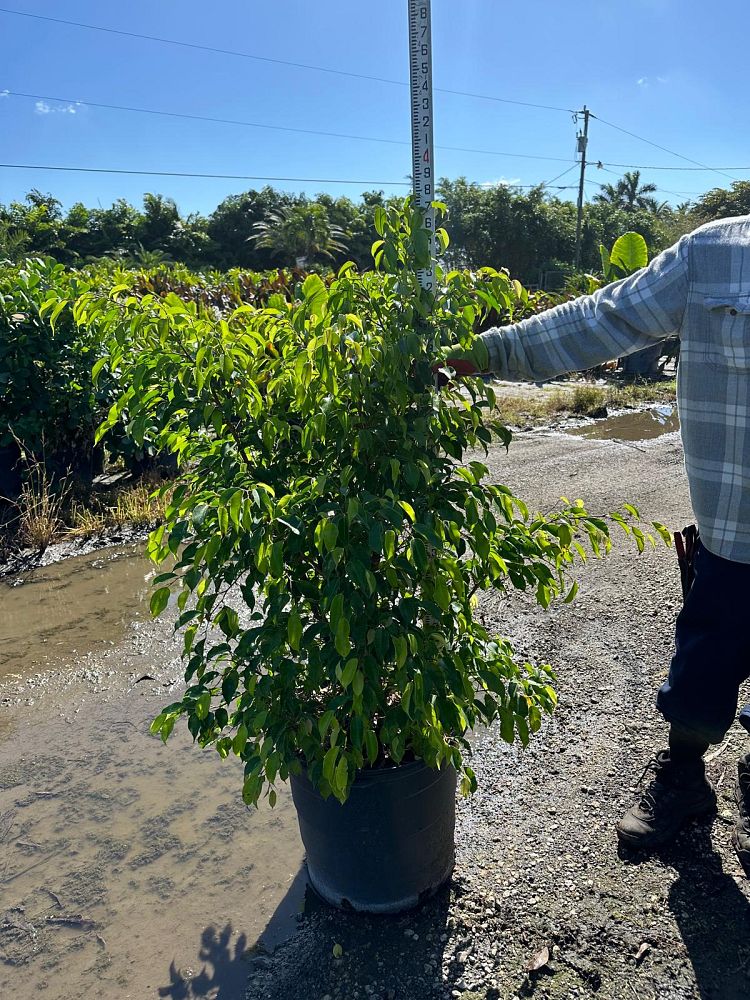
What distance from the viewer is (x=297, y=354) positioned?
1.70 metres

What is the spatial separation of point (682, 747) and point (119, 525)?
462 centimetres

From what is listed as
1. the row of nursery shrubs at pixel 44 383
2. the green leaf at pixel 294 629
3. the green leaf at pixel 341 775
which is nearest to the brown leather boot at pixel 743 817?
the green leaf at pixel 341 775

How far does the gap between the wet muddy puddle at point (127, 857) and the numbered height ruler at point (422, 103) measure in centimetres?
212

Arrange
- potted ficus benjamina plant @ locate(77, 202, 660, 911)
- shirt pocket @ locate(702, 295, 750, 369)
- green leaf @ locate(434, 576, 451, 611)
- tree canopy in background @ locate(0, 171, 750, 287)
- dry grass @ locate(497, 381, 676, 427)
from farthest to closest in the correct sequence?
tree canopy in background @ locate(0, 171, 750, 287) → dry grass @ locate(497, 381, 676, 427) → shirt pocket @ locate(702, 295, 750, 369) → green leaf @ locate(434, 576, 451, 611) → potted ficus benjamina plant @ locate(77, 202, 660, 911)

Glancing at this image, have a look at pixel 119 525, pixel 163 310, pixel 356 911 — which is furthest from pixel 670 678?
pixel 119 525

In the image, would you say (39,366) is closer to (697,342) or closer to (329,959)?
(329,959)

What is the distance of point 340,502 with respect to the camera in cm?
162

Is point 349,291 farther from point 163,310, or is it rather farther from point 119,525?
point 119,525

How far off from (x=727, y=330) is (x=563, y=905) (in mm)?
1677

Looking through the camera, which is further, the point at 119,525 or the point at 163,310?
the point at 119,525

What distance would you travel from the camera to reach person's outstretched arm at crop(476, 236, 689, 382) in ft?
6.29

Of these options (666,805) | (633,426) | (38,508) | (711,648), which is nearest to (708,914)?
(666,805)

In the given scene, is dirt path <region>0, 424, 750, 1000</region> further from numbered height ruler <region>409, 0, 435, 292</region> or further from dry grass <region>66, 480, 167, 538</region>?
dry grass <region>66, 480, 167, 538</region>

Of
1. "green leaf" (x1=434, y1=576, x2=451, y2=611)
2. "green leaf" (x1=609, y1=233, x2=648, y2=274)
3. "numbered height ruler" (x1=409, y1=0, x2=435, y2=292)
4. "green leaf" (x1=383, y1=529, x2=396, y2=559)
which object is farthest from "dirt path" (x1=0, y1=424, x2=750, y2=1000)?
"numbered height ruler" (x1=409, y1=0, x2=435, y2=292)
